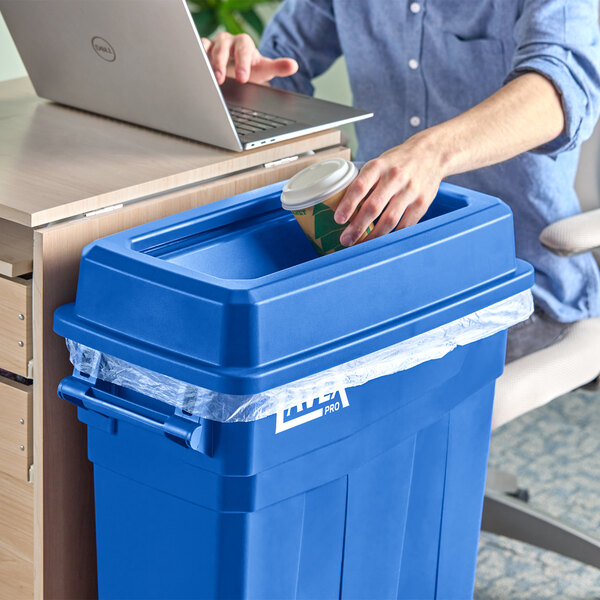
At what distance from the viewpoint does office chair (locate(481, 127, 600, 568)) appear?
1.44 m

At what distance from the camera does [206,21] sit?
310 cm

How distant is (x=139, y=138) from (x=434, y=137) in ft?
1.33

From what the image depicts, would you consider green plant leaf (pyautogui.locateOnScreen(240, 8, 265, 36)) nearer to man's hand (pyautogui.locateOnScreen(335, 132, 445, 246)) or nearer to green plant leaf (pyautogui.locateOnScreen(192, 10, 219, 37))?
green plant leaf (pyautogui.locateOnScreen(192, 10, 219, 37))

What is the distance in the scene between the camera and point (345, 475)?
1.15 metres

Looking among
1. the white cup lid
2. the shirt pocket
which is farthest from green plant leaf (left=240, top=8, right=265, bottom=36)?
the white cup lid

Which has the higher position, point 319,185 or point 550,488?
point 319,185

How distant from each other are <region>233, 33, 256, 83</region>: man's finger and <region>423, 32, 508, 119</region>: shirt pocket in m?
0.33

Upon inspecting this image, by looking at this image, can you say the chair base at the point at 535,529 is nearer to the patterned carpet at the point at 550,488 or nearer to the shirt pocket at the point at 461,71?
the patterned carpet at the point at 550,488

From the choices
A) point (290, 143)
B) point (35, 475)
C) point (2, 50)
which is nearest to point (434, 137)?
point (290, 143)

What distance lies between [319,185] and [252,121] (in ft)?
1.05

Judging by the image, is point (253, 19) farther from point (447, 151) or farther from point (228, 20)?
point (447, 151)

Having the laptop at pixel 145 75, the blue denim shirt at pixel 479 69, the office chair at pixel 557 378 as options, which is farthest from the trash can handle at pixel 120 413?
the blue denim shirt at pixel 479 69

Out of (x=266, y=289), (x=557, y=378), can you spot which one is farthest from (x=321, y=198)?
(x=557, y=378)

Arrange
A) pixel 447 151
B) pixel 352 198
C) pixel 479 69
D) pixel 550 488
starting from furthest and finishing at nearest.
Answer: pixel 550 488, pixel 479 69, pixel 447 151, pixel 352 198
